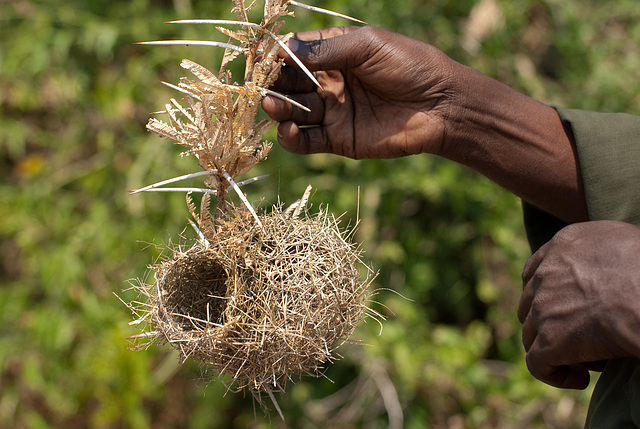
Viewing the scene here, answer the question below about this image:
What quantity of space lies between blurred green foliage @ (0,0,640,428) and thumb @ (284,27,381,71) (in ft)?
4.49

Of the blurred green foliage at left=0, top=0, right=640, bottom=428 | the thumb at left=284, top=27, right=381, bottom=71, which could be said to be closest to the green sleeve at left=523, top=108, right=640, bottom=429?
the thumb at left=284, top=27, right=381, bottom=71

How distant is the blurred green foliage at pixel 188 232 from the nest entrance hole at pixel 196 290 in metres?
1.33

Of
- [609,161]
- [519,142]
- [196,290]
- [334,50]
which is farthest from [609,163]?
[196,290]

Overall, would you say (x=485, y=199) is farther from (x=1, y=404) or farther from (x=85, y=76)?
(x=1, y=404)

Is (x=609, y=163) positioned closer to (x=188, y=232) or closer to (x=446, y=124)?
(x=446, y=124)

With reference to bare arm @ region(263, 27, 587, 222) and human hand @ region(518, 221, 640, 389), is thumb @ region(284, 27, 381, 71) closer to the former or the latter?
bare arm @ region(263, 27, 587, 222)

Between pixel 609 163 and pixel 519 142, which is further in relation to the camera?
pixel 519 142

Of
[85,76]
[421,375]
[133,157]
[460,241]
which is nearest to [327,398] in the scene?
[421,375]

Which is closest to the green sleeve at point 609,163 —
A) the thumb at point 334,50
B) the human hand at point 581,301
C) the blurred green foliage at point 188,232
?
the human hand at point 581,301

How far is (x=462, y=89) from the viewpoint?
1.64 m

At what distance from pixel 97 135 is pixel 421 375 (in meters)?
2.56

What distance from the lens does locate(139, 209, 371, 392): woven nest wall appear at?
1292 millimetres

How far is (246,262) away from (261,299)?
0.30 feet

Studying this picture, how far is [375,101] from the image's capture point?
5.44 feet
